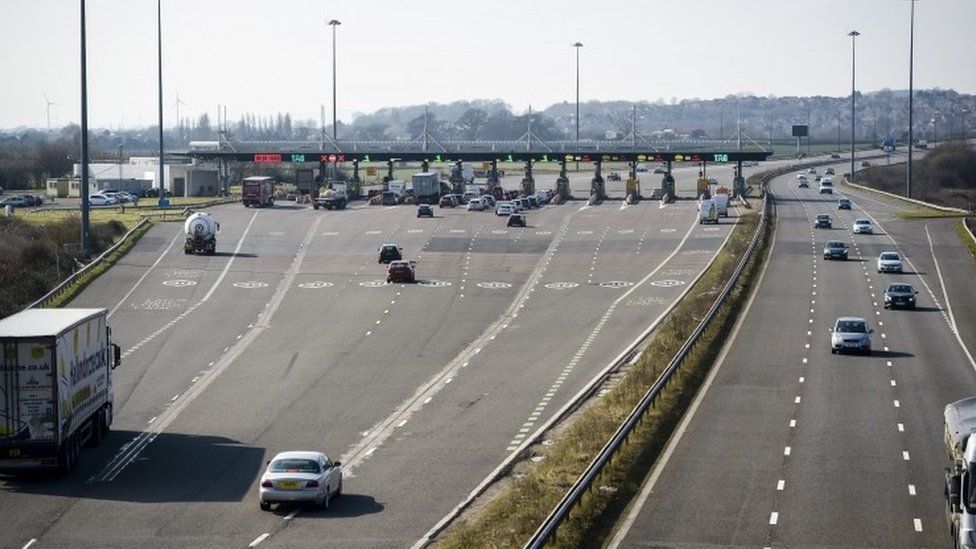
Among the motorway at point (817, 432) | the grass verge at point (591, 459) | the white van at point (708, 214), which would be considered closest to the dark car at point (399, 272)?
the motorway at point (817, 432)

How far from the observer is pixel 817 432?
125 feet

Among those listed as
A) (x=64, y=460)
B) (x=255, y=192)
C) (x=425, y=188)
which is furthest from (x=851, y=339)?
(x=425, y=188)

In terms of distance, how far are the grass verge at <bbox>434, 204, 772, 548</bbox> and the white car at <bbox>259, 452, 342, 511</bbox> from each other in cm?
330

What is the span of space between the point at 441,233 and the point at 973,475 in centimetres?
8024

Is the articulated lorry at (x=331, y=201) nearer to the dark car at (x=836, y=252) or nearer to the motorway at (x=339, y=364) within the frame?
the motorway at (x=339, y=364)

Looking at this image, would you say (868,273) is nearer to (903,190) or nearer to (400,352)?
(400,352)

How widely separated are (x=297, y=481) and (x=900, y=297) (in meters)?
41.6

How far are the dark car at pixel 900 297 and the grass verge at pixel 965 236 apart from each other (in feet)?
73.8

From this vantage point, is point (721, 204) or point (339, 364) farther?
point (721, 204)

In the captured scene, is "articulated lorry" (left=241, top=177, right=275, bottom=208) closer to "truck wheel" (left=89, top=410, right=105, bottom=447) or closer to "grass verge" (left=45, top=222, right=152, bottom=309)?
"grass verge" (left=45, top=222, right=152, bottom=309)

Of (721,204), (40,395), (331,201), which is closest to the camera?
(40,395)

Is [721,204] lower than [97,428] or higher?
higher

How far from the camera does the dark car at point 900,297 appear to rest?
216 ft

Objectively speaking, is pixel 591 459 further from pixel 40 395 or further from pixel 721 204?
pixel 721 204
